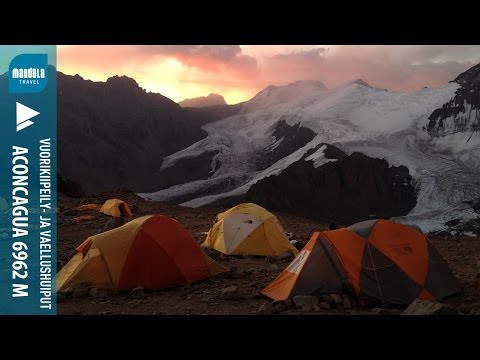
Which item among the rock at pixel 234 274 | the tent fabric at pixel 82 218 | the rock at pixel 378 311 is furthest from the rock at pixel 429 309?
the tent fabric at pixel 82 218

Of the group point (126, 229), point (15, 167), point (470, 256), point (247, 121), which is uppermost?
point (247, 121)

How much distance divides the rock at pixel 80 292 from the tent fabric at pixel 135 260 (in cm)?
23

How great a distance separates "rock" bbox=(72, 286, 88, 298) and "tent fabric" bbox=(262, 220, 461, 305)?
339cm

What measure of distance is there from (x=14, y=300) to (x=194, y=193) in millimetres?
45331

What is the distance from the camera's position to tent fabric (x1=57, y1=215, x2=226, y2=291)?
8.99m

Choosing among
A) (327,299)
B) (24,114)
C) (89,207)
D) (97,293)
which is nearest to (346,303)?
(327,299)

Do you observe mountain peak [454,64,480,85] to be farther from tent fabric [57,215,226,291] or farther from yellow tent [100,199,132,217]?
tent fabric [57,215,226,291]

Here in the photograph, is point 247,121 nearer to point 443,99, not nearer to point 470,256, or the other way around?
point 443,99

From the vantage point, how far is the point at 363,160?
57000mm

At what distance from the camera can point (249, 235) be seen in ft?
42.8

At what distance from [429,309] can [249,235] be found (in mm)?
6725

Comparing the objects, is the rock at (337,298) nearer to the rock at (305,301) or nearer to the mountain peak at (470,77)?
the rock at (305,301)

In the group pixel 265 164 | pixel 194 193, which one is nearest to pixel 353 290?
pixel 194 193

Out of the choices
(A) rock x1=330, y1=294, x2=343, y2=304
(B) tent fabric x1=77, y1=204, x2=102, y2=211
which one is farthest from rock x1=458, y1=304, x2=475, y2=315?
(B) tent fabric x1=77, y1=204, x2=102, y2=211
